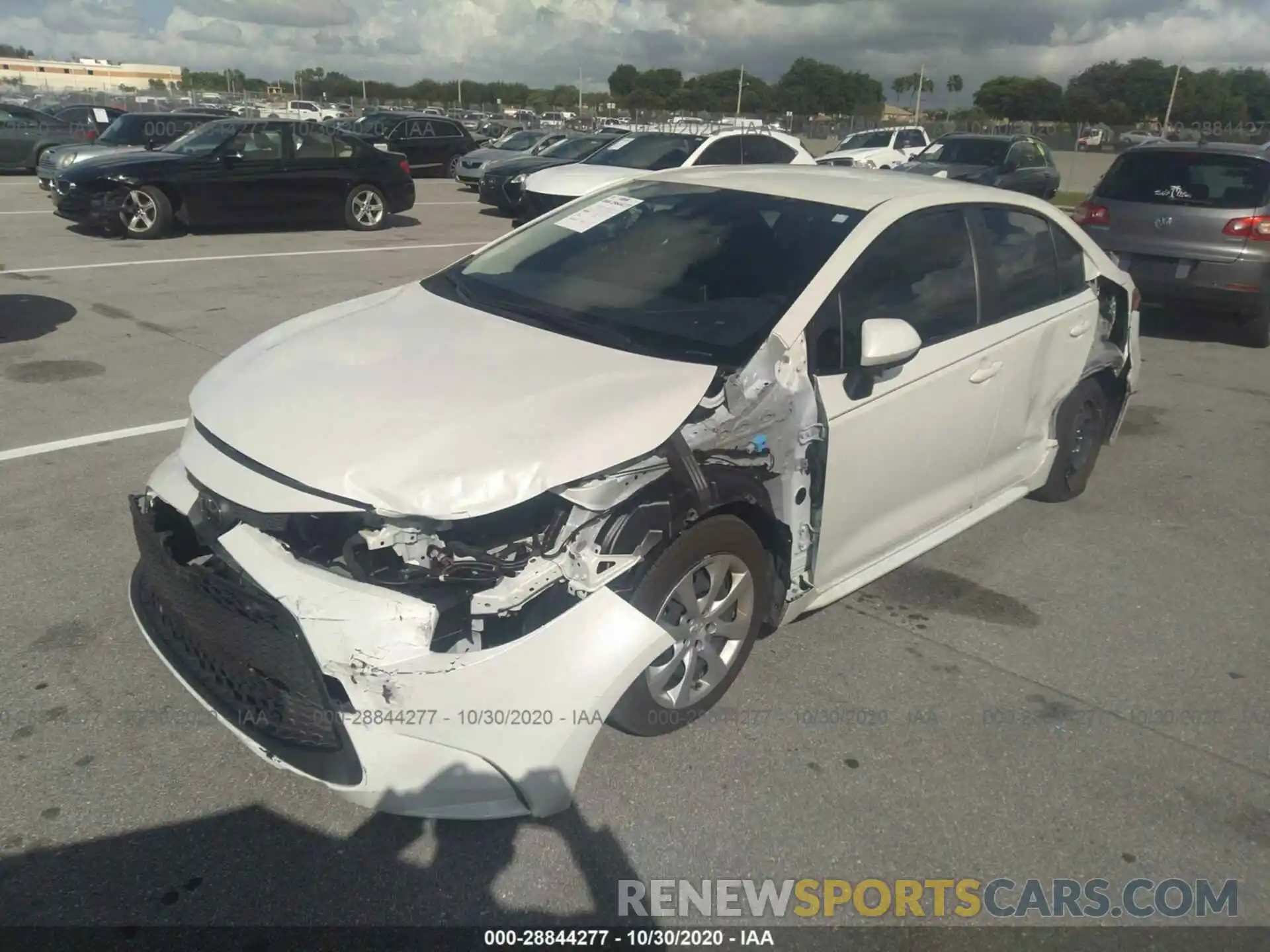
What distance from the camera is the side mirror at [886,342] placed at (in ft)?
10.5

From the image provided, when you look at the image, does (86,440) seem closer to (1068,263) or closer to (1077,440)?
(1068,263)

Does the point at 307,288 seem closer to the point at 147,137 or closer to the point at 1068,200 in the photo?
the point at 147,137

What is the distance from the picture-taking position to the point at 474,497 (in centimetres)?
250

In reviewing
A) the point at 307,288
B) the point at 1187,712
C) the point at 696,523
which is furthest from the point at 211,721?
the point at 307,288

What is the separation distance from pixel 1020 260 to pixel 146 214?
11.5 metres

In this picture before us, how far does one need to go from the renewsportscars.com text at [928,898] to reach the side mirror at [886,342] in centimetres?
161

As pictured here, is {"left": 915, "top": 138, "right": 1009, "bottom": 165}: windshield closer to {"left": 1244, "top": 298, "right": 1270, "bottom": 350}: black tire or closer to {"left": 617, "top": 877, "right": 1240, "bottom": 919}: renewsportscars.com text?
{"left": 1244, "top": 298, "right": 1270, "bottom": 350}: black tire

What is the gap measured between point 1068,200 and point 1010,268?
20706 millimetres

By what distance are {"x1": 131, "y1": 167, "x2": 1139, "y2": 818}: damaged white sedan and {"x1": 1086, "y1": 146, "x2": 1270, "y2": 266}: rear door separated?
16.5 ft

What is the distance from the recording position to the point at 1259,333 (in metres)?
9.16

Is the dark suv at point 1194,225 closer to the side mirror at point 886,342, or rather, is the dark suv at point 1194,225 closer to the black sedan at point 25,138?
the side mirror at point 886,342

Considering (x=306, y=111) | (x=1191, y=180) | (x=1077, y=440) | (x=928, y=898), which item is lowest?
(x=928, y=898)

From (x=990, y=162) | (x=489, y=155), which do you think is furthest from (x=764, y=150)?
(x=489, y=155)

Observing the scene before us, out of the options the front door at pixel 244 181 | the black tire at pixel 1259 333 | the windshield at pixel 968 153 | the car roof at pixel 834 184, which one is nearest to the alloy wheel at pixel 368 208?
the front door at pixel 244 181
